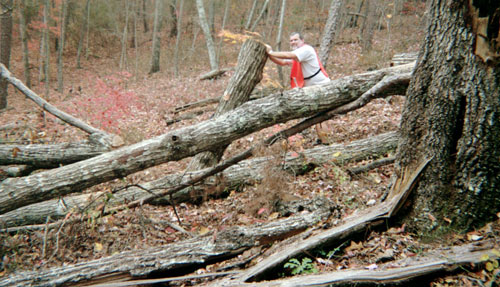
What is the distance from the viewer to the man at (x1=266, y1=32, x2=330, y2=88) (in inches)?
223

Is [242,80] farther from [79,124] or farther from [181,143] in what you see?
[79,124]

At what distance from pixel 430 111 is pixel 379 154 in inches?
106

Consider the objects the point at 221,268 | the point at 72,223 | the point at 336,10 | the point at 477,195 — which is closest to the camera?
the point at 477,195

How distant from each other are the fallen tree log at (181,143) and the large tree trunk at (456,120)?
196 cm

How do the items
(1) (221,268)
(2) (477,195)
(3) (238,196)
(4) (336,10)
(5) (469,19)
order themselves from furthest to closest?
(4) (336,10), (3) (238,196), (1) (221,268), (2) (477,195), (5) (469,19)

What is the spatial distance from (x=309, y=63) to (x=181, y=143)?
2954 millimetres

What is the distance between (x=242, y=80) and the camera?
556cm

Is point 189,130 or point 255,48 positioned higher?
point 255,48

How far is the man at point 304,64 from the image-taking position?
5.68m

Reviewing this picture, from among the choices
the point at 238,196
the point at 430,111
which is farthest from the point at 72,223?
the point at 430,111

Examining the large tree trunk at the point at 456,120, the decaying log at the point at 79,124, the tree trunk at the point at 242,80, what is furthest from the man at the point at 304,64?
the decaying log at the point at 79,124

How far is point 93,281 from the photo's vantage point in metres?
3.29

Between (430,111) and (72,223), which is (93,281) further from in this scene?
(430,111)

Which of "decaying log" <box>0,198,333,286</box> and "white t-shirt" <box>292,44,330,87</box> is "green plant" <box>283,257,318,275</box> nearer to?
"decaying log" <box>0,198,333,286</box>
